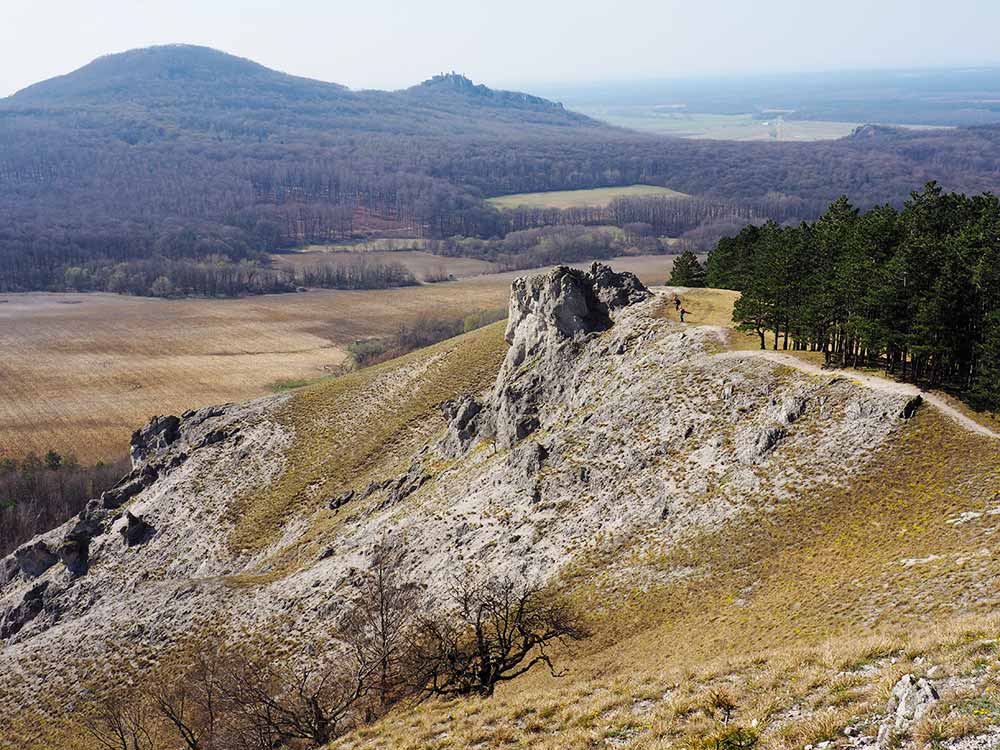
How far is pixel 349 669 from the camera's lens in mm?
41031

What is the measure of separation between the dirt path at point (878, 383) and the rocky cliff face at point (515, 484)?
1.42 m

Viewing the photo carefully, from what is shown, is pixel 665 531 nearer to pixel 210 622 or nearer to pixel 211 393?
pixel 210 622

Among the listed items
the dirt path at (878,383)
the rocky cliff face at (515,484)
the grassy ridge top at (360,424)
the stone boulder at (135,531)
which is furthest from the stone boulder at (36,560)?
the dirt path at (878,383)

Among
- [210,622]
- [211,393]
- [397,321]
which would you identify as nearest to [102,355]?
[211,393]

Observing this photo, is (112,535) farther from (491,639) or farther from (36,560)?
(491,639)

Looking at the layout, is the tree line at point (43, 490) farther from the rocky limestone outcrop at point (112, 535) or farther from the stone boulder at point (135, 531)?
the stone boulder at point (135, 531)

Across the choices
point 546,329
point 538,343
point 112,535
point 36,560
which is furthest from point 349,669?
point 36,560

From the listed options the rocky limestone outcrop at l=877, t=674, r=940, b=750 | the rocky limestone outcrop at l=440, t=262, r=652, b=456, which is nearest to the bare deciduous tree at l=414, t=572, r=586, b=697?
the rocky limestone outcrop at l=877, t=674, r=940, b=750

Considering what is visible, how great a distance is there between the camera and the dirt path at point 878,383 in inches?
1628

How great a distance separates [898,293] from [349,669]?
137 ft

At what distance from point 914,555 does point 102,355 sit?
171550 millimetres

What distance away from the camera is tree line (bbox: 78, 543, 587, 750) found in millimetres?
34938

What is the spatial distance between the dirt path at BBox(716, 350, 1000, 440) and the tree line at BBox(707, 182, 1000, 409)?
1700 millimetres

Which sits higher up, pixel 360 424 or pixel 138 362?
pixel 360 424
